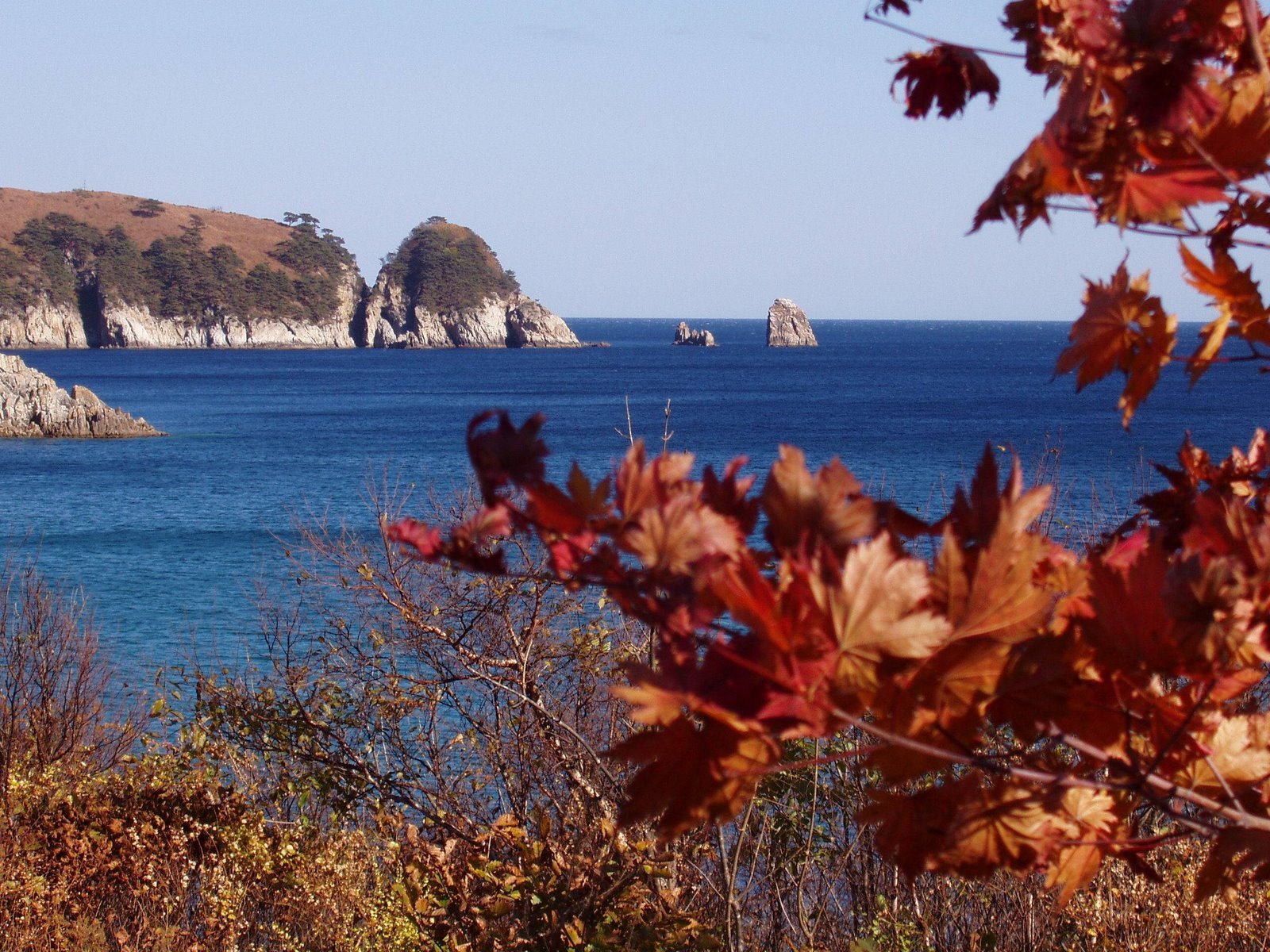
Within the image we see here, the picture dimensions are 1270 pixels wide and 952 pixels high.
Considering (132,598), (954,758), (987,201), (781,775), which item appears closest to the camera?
(954,758)

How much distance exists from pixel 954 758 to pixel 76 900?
5.12 meters

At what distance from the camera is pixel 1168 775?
138 centimetres

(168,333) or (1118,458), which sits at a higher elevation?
(168,333)

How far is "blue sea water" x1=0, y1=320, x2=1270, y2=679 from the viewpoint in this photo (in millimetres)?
22953

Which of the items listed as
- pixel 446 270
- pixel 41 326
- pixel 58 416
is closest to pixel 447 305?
pixel 446 270

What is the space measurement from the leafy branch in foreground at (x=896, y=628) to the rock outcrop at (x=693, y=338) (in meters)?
167

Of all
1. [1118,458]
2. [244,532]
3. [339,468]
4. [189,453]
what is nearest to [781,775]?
[244,532]

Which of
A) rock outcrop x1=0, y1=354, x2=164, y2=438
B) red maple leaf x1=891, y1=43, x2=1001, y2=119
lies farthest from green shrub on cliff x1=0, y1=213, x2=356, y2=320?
red maple leaf x1=891, y1=43, x2=1001, y2=119

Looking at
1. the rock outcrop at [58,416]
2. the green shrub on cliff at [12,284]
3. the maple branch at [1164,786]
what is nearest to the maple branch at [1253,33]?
the maple branch at [1164,786]

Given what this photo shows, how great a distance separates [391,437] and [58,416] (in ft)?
54.0

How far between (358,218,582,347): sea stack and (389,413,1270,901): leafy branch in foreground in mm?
148382

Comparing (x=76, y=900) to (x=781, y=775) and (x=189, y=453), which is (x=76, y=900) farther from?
(x=189, y=453)

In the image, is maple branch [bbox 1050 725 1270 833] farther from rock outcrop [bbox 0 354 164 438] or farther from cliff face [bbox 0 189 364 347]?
cliff face [bbox 0 189 364 347]

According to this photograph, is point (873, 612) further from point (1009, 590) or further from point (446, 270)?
point (446, 270)
